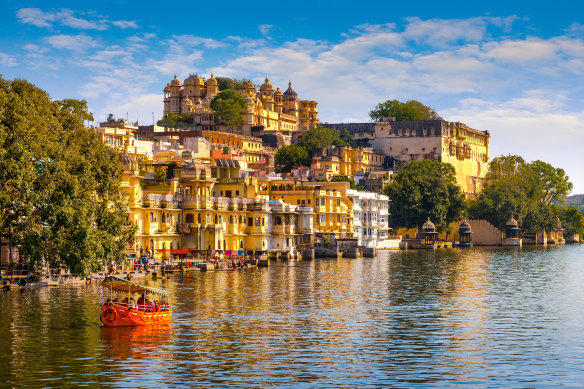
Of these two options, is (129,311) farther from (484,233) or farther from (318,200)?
(484,233)

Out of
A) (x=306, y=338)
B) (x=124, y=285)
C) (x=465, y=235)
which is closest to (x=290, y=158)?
(x=465, y=235)

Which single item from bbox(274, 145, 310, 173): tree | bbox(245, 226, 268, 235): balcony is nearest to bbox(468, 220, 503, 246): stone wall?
bbox(274, 145, 310, 173): tree

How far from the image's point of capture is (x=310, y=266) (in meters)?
101

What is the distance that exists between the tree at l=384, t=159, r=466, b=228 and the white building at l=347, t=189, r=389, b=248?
240 inches

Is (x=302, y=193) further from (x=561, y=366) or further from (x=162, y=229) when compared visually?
(x=561, y=366)

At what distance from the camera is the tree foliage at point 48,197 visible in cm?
5878

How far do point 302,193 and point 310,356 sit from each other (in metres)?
90.7

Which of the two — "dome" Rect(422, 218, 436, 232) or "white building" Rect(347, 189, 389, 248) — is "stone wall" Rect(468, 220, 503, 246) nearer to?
"dome" Rect(422, 218, 436, 232)

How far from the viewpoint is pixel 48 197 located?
200ft

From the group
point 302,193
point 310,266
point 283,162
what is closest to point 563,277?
Result: point 310,266

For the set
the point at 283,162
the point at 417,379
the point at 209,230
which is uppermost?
the point at 283,162

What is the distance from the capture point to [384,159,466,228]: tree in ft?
544

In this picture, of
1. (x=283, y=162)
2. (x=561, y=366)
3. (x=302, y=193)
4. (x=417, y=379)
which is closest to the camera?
(x=417, y=379)

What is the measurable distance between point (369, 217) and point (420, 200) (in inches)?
737
